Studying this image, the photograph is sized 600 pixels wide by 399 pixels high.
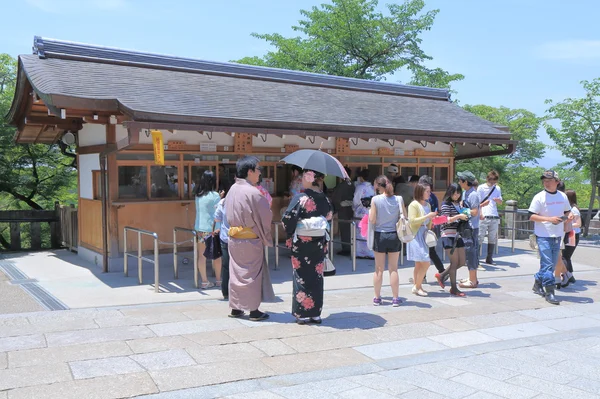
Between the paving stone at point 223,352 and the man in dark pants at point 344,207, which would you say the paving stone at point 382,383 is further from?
the man in dark pants at point 344,207

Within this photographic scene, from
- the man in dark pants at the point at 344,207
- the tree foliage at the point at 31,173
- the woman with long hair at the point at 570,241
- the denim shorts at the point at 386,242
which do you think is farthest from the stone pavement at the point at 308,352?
the tree foliage at the point at 31,173

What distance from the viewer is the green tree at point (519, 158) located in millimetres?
28875

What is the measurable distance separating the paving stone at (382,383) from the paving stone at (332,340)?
80cm

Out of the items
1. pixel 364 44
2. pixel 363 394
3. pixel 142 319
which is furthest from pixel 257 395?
pixel 364 44

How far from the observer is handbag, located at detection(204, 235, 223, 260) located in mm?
7598

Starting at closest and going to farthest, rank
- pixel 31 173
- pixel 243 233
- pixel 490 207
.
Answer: pixel 243 233
pixel 490 207
pixel 31 173

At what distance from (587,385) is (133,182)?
7644mm

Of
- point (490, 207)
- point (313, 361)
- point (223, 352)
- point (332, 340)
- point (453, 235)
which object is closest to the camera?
point (313, 361)

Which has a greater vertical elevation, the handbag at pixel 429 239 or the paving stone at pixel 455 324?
the handbag at pixel 429 239

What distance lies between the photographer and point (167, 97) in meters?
9.20

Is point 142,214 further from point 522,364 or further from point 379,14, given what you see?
point 379,14

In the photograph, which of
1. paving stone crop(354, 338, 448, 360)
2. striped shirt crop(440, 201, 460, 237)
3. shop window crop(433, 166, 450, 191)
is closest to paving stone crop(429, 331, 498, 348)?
paving stone crop(354, 338, 448, 360)

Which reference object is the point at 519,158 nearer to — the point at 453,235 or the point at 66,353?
the point at 453,235

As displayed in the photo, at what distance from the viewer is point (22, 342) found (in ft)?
17.1
